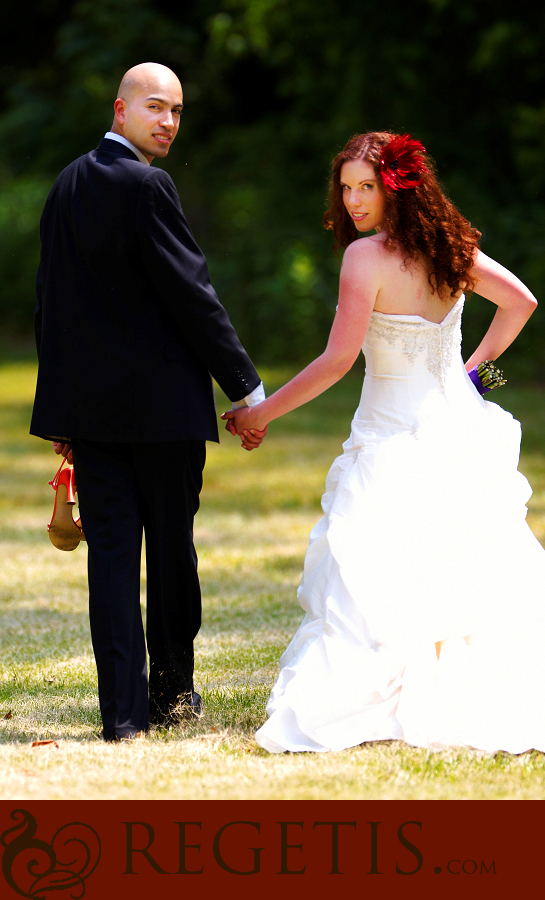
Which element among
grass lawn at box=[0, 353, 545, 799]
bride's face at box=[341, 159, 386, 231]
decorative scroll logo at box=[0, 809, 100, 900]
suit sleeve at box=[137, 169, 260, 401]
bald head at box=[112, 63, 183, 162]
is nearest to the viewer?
decorative scroll logo at box=[0, 809, 100, 900]

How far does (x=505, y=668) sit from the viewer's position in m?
3.62

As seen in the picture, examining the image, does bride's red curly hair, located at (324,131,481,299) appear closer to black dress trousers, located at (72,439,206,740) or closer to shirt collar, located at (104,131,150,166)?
shirt collar, located at (104,131,150,166)

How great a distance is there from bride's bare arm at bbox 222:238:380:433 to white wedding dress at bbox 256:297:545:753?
0.34ft

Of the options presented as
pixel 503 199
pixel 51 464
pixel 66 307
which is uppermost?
pixel 503 199

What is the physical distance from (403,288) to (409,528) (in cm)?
78

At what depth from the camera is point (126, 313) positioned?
3.48 meters

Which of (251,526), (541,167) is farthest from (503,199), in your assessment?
(251,526)

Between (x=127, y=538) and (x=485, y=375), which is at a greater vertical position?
(x=485, y=375)

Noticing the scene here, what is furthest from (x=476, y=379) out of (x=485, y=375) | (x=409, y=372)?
(x=409, y=372)

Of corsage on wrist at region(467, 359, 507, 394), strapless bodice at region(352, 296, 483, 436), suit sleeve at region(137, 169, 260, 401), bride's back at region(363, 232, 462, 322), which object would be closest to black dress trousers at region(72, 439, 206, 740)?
suit sleeve at region(137, 169, 260, 401)

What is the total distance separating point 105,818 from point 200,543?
16.1ft

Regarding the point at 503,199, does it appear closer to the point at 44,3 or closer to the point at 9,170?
the point at 9,170

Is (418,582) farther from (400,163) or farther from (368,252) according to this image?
(400,163)

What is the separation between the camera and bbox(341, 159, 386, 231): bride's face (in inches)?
142
